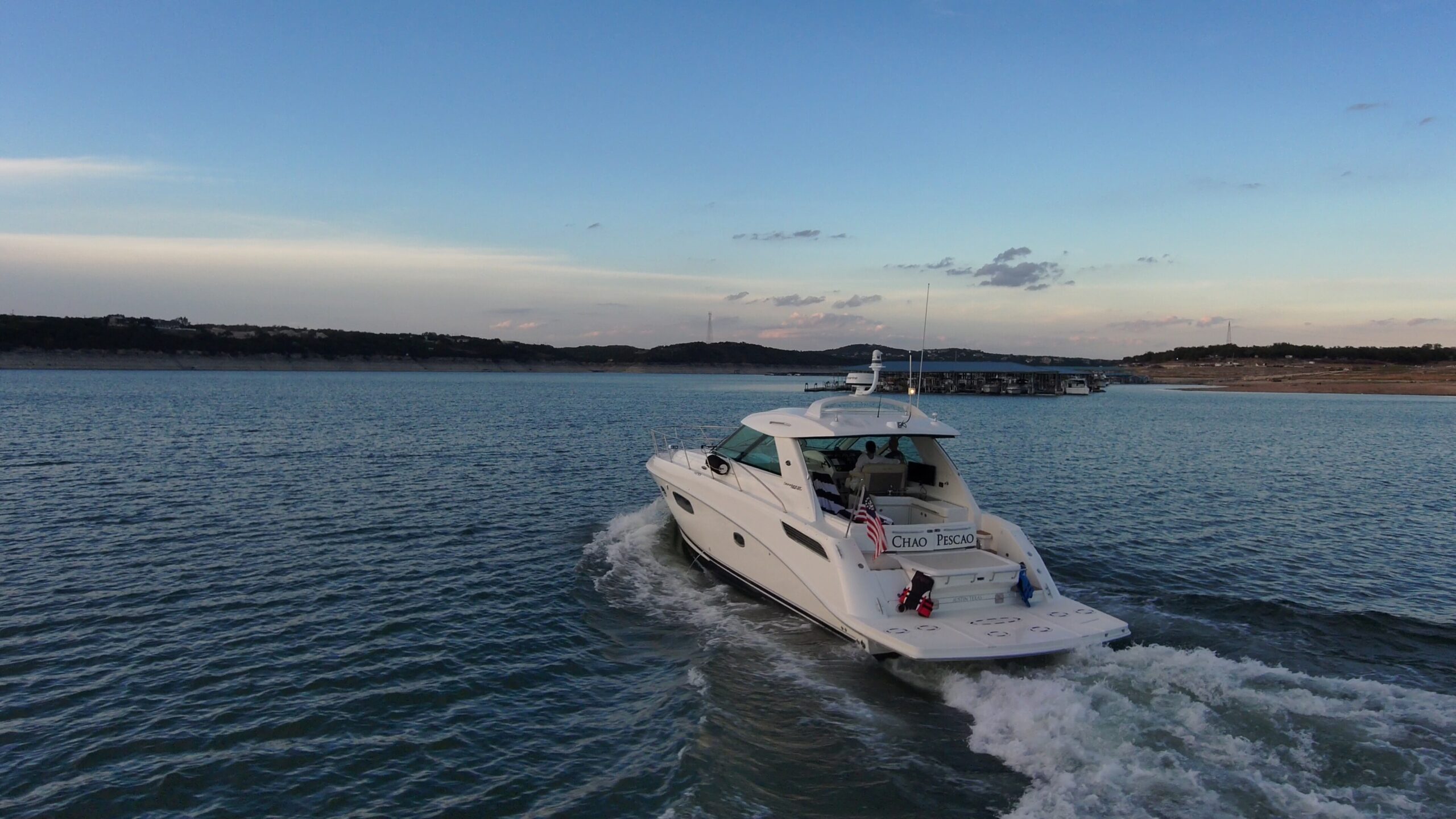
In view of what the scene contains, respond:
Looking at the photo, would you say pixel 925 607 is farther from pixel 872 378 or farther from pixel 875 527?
pixel 872 378

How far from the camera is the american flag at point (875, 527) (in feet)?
35.0

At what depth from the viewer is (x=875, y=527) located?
10.8 metres

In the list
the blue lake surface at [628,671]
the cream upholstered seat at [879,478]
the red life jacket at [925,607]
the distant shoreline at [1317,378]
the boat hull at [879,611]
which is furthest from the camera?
the distant shoreline at [1317,378]

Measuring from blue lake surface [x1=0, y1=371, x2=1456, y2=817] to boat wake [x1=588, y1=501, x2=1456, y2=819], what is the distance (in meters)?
0.03

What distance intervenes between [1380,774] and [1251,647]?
3841 millimetres

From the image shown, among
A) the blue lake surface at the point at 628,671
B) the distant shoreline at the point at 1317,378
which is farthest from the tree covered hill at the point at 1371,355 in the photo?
the blue lake surface at the point at 628,671

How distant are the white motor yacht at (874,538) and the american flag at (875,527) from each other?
0.09 ft

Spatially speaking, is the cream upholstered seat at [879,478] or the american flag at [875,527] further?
the cream upholstered seat at [879,478]

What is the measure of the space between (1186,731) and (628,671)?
6.43 m

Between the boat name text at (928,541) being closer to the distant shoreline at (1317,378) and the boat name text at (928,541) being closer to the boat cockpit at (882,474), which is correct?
the boat cockpit at (882,474)

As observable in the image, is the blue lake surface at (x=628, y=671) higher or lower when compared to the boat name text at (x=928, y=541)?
lower

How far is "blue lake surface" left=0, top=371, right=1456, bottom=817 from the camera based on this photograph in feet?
23.1

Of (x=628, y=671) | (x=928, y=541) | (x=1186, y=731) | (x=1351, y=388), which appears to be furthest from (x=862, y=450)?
(x=1351, y=388)

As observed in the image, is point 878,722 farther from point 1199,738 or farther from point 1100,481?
point 1100,481
